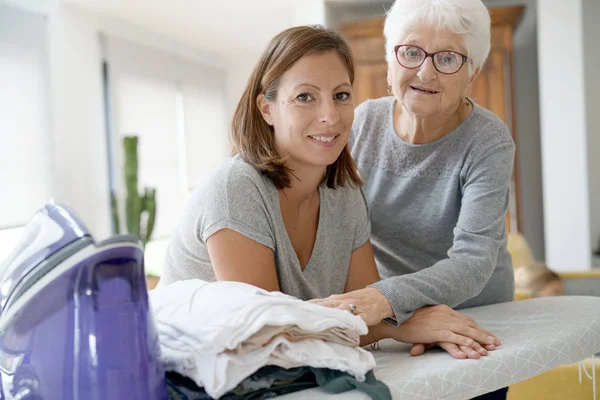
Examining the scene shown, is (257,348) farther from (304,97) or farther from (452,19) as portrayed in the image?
(452,19)

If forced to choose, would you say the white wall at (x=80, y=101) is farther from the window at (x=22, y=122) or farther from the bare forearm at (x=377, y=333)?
the bare forearm at (x=377, y=333)

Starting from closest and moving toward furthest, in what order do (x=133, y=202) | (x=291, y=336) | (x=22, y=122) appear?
(x=291, y=336), (x=22, y=122), (x=133, y=202)

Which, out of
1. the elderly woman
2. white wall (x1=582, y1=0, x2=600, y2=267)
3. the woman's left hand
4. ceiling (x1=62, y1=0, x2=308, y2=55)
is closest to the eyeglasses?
the elderly woman

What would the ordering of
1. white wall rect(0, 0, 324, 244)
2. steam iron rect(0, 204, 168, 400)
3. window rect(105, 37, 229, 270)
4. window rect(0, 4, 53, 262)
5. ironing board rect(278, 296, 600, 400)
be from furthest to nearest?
window rect(105, 37, 229, 270) < white wall rect(0, 0, 324, 244) < window rect(0, 4, 53, 262) < ironing board rect(278, 296, 600, 400) < steam iron rect(0, 204, 168, 400)

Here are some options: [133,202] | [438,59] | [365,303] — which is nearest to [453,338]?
[365,303]

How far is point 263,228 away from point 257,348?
1.27ft

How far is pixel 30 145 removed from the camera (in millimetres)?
5219

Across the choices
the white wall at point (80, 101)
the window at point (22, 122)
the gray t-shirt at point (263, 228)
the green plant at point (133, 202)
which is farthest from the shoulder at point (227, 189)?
the green plant at point (133, 202)

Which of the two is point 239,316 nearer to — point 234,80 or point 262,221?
point 262,221

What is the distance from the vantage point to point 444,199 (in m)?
1.69

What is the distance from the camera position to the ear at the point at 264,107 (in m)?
1.47

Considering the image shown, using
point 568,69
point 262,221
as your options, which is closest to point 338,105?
point 262,221

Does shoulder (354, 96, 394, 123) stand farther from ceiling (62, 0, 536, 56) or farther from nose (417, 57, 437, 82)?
ceiling (62, 0, 536, 56)

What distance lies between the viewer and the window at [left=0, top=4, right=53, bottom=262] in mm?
4957
